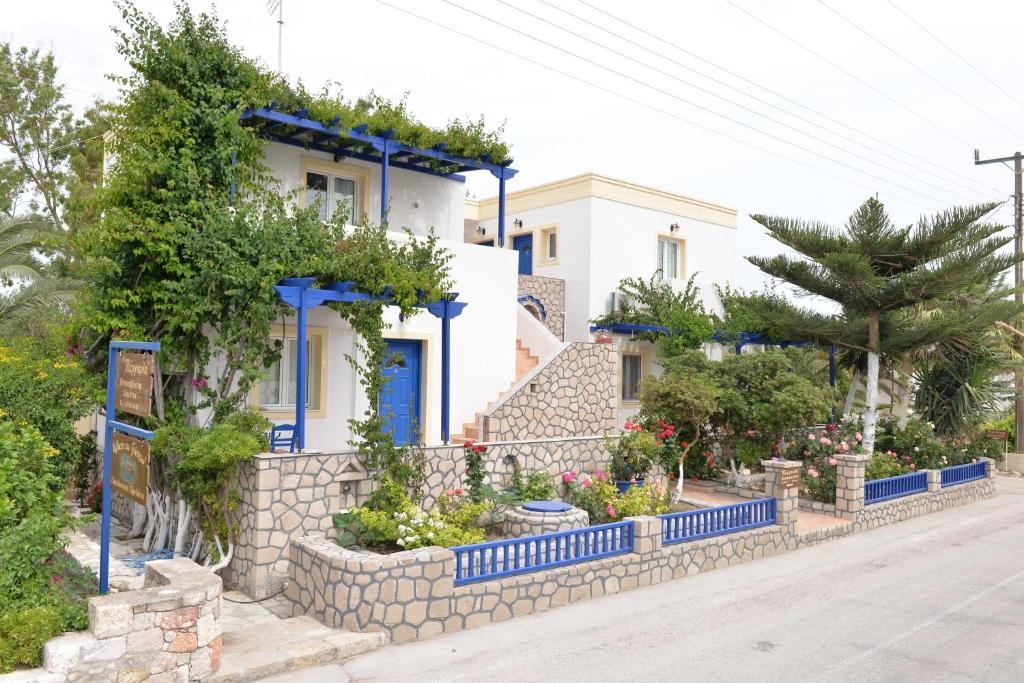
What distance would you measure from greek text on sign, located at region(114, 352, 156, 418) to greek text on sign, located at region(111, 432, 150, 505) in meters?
0.27

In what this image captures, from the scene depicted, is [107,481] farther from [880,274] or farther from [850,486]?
[880,274]

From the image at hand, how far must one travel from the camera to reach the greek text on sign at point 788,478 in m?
11.3

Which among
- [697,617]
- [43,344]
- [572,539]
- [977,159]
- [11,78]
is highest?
[11,78]

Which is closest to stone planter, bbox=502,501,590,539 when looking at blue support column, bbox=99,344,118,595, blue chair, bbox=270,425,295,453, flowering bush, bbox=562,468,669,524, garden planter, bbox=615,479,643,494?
flowering bush, bbox=562,468,669,524

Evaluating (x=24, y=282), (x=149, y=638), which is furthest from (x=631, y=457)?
(x=24, y=282)

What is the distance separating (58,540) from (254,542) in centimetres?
210

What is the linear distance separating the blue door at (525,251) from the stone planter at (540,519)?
10845mm

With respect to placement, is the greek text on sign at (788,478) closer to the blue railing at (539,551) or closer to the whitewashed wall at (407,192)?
the blue railing at (539,551)

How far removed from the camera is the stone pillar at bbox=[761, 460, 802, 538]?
1136 cm

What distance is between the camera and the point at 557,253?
63.2 ft

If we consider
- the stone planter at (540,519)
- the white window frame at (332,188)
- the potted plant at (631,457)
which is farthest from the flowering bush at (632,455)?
the white window frame at (332,188)

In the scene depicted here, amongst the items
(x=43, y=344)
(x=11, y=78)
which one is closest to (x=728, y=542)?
(x=43, y=344)

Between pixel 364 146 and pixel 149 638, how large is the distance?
8588 mm

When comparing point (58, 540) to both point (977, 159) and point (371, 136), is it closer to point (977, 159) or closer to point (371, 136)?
point (371, 136)
